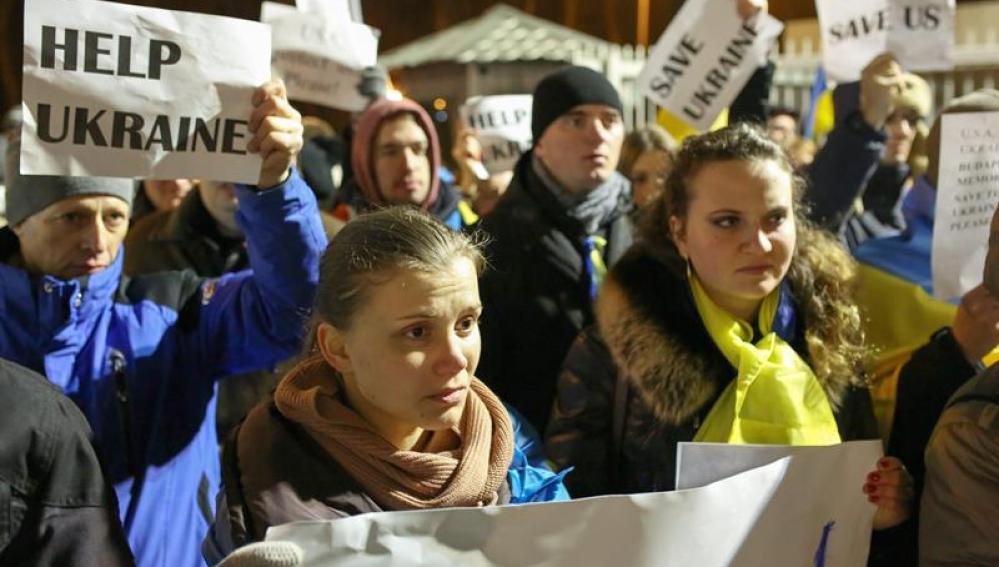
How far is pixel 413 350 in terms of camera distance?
2033 millimetres

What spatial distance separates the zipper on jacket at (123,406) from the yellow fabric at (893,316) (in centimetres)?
182

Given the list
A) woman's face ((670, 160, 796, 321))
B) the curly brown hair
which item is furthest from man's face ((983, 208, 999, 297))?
woman's face ((670, 160, 796, 321))

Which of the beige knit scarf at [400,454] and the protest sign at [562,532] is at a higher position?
the beige knit scarf at [400,454]

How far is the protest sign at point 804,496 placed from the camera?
2.11m

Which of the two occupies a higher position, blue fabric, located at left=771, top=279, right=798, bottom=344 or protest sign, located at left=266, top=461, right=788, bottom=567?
blue fabric, located at left=771, top=279, right=798, bottom=344

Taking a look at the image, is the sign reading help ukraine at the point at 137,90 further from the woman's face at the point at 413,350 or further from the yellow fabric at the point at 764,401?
the yellow fabric at the point at 764,401

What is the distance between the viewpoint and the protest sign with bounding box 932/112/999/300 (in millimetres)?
3051

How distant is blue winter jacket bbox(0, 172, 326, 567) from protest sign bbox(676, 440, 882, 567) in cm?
99

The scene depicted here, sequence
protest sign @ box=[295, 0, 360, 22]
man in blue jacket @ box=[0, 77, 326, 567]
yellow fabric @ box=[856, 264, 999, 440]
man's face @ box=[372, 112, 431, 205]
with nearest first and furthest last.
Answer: man in blue jacket @ box=[0, 77, 326, 567], yellow fabric @ box=[856, 264, 999, 440], man's face @ box=[372, 112, 431, 205], protest sign @ box=[295, 0, 360, 22]

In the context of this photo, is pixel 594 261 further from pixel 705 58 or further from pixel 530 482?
pixel 530 482

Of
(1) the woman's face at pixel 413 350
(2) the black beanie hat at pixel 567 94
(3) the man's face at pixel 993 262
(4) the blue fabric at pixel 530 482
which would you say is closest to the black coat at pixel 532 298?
(2) the black beanie hat at pixel 567 94

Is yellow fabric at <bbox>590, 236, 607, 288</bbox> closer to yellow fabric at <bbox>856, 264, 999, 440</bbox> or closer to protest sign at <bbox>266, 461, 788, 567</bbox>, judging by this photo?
yellow fabric at <bbox>856, 264, 999, 440</bbox>

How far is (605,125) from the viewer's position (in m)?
3.72

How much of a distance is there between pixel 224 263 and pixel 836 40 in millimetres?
2222
